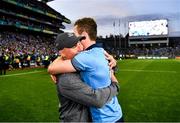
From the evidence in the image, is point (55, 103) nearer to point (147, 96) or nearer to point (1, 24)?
point (147, 96)

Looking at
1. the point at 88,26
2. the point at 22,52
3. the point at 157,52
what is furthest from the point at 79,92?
the point at 157,52

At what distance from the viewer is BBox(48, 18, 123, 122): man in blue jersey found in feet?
10.6

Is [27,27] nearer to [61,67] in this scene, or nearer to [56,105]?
[56,105]

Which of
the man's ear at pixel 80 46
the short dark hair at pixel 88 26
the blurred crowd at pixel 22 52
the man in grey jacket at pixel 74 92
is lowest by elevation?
the blurred crowd at pixel 22 52

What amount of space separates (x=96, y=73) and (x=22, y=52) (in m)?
53.0

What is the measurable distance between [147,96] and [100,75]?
37.1 feet

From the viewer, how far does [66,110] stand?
3.42 metres

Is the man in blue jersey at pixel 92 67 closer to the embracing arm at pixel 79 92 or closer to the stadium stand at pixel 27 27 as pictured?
the embracing arm at pixel 79 92

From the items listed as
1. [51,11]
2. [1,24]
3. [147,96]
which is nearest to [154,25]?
[51,11]

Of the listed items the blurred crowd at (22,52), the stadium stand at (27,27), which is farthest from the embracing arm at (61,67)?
the stadium stand at (27,27)

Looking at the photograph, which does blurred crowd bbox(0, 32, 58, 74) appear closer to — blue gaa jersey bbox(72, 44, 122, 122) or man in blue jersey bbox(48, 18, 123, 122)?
man in blue jersey bbox(48, 18, 123, 122)

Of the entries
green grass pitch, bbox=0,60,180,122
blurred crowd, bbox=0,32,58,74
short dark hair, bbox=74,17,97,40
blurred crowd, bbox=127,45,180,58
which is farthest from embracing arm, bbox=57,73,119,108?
blurred crowd, bbox=127,45,180,58

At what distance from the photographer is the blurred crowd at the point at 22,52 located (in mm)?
36531

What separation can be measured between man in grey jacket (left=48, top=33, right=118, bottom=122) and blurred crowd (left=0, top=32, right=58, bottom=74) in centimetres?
2548
